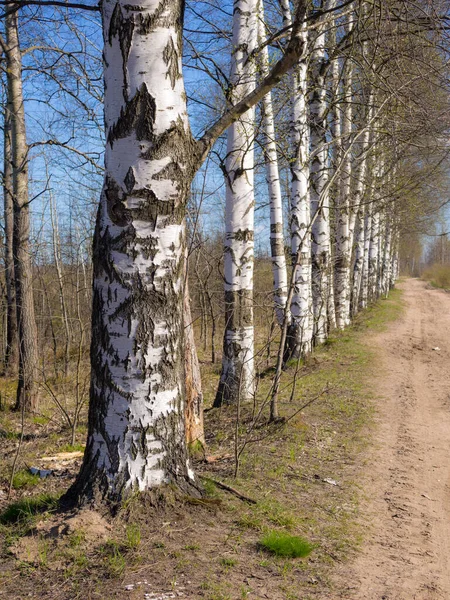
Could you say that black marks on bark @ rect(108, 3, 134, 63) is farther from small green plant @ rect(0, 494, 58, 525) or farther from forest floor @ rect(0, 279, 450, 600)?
small green plant @ rect(0, 494, 58, 525)

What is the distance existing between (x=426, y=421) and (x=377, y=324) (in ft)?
32.5

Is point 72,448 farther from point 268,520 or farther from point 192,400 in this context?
point 268,520

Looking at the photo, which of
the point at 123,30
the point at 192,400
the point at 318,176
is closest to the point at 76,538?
the point at 192,400

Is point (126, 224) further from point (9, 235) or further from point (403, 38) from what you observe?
point (9, 235)

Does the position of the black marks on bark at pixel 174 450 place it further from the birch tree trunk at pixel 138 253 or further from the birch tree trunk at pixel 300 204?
the birch tree trunk at pixel 300 204

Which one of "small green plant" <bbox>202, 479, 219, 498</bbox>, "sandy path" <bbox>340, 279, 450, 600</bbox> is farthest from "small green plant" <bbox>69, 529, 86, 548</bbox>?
"sandy path" <bbox>340, 279, 450, 600</bbox>

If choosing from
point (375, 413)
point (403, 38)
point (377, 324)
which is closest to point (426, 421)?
point (375, 413)

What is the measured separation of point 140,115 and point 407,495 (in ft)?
12.9

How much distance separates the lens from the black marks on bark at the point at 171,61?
3.20 m

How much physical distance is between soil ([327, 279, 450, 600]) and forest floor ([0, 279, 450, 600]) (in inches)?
0.5

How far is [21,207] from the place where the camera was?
934 centimetres

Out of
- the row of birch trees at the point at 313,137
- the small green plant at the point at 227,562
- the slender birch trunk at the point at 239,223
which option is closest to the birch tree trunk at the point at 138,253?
the small green plant at the point at 227,562

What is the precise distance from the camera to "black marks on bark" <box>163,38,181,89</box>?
3.20 m

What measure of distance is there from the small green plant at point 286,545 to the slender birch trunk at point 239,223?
347 cm
